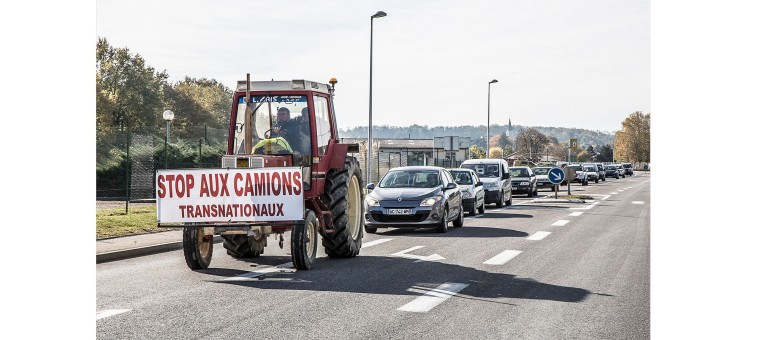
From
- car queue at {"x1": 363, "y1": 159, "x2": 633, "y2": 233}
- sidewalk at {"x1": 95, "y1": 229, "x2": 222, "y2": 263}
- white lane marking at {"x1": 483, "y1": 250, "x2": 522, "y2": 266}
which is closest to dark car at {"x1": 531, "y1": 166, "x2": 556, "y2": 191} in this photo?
car queue at {"x1": 363, "y1": 159, "x2": 633, "y2": 233}

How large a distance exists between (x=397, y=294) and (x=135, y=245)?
7013 millimetres

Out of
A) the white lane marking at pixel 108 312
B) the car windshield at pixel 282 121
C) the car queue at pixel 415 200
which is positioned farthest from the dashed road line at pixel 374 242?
the white lane marking at pixel 108 312

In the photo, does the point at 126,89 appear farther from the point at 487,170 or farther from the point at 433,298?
the point at 433,298

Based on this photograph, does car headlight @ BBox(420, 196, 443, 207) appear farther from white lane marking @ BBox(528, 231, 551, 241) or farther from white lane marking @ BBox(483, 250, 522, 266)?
white lane marking @ BBox(483, 250, 522, 266)

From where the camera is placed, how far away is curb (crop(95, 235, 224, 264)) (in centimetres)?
1369

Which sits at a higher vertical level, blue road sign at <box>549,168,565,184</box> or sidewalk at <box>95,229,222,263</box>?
blue road sign at <box>549,168,565,184</box>

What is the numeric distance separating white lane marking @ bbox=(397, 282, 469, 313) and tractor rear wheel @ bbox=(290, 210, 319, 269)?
7.15ft

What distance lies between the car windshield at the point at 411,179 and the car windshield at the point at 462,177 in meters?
5.49

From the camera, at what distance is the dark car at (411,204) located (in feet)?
62.3

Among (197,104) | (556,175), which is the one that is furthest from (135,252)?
(197,104)

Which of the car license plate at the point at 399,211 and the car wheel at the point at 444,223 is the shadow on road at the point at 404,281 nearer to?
the car license plate at the point at 399,211
